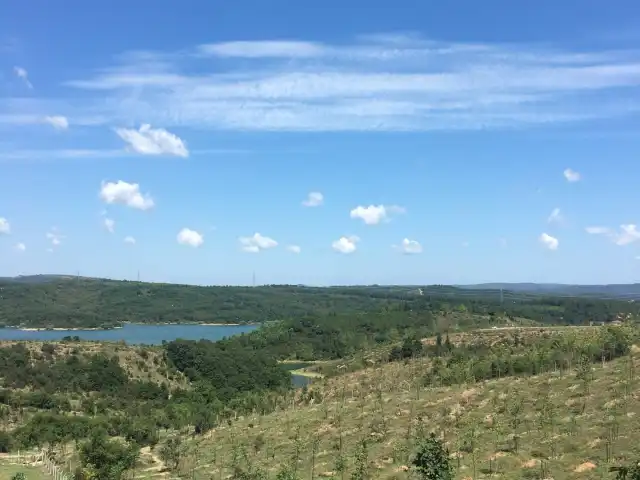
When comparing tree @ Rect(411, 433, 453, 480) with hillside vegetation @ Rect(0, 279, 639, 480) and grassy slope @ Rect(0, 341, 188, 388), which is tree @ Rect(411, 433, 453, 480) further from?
grassy slope @ Rect(0, 341, 188, 388)

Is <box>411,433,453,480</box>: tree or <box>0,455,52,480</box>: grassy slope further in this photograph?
<box>0,455,52,480</box>: grassy slope

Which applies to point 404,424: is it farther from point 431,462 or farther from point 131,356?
point 131,356

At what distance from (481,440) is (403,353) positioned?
3093 inches

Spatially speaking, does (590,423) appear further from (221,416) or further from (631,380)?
(221,416)

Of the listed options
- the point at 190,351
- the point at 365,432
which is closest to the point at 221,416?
the point at 365,432

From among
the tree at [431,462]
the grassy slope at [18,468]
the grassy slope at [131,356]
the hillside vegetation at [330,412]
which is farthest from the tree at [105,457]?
the grassy slope at [131,356]

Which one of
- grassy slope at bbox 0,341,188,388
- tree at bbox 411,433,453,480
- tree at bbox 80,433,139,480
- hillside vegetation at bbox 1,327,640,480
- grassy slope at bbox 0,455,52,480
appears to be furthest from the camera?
grassy slope at bbox 0,341,188,388

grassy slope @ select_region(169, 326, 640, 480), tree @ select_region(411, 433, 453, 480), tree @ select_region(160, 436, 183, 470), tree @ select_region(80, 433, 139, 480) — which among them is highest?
tree @ select_region(411, 433, 453, 480)

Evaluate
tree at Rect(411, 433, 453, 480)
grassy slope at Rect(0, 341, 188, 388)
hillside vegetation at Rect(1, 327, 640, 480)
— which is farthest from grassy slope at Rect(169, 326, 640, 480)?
grassy slope at Rect(0, 341, 188, 388)

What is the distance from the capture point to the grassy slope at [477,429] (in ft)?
109

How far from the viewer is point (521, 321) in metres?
194

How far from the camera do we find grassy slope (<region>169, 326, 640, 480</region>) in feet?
109

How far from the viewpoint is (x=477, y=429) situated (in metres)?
41.2

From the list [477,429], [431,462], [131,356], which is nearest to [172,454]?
[477,429]
